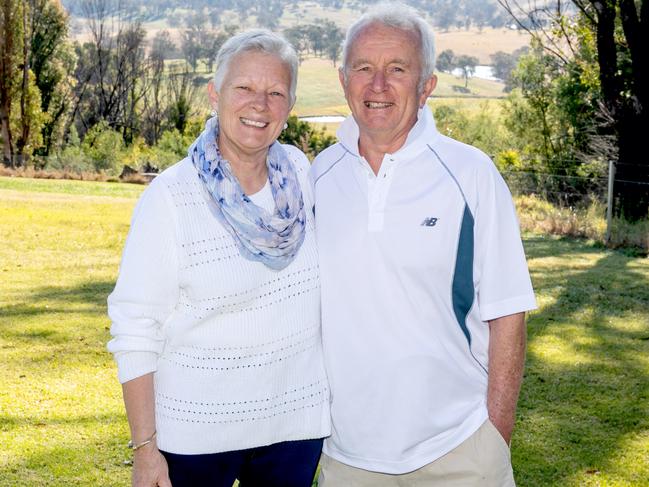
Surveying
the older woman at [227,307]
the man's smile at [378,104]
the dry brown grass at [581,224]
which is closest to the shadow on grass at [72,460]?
the older woman at [227,307]

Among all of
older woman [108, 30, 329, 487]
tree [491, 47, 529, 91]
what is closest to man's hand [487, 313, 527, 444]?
older woman [108, 30, 329, 487]

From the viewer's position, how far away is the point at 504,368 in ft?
8.20

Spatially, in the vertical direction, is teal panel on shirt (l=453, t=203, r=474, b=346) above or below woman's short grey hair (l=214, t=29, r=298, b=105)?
below

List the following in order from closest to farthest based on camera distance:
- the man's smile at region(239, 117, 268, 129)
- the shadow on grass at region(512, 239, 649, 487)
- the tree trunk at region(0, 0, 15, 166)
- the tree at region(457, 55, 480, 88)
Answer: the man's smile at region(239, 117, 268, 129), the shadow on grass at region(512, 239, 649, 487), the tree trunk at region(0, 0, 15, 166), the tree at region(457, 55, 480, 88)

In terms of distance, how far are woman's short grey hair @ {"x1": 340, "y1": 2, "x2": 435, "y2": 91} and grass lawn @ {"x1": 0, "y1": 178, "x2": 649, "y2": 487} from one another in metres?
2.78

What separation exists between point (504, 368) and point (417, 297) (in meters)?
0.37

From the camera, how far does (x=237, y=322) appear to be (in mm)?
2445

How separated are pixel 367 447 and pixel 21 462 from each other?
295cm

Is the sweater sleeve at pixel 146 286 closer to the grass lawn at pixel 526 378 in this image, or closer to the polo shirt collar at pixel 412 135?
the polo shirt collar at pixel 412 135

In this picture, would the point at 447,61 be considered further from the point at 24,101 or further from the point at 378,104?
the point at 378,104

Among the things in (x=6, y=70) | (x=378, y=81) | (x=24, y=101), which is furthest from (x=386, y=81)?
(x=24, y=101)

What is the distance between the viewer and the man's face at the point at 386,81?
8.42ft

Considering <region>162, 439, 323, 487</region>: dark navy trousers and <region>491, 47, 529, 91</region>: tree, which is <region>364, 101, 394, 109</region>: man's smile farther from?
<region>491, 47, 529, 91</region>: tree

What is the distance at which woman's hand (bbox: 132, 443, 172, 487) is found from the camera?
2428mm
